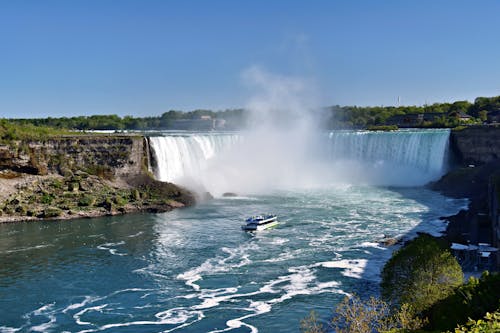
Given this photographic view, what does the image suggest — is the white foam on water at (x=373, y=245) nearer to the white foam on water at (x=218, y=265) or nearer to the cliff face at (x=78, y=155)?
the white foam on water at (x=218, y=265)

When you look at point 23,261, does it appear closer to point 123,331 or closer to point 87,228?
point 87,228

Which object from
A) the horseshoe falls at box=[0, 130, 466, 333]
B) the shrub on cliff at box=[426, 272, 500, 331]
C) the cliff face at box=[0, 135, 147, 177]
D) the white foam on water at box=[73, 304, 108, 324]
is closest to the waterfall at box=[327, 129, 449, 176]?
the horseshoe falls at box=[0, 130, 466, 333]

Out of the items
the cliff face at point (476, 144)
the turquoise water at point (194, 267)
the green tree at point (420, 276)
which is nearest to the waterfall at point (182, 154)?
the turquoise water at point (194, 267)

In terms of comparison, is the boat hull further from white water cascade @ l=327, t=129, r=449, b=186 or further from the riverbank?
white water cascade @ l=327, t=129, r=449, b=186

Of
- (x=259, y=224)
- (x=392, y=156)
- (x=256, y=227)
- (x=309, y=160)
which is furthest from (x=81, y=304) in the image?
(x=392, y=156)

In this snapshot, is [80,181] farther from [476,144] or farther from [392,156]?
[476,144]

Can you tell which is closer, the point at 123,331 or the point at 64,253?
the point at 123,331

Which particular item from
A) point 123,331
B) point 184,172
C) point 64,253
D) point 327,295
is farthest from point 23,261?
point 184,172
